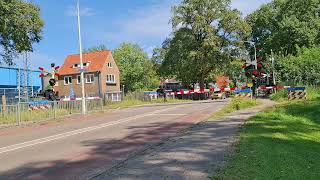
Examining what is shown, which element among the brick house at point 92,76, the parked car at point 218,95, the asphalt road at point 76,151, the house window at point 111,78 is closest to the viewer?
the asphalt road at point 76,151

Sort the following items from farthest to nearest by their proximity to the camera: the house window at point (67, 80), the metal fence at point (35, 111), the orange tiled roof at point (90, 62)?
the house window at point (67, 80)
the orange tiled roof at point (90, 62)
the metal fence at point (35, 111)

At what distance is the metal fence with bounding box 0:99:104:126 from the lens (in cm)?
2694

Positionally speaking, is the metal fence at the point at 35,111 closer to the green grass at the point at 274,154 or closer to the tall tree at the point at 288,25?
the green grass at the point at 274,154

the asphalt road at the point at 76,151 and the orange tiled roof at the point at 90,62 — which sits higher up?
the orange tiled roof at the point at 90,62

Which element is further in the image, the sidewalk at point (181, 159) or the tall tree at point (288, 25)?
the tall tree at point (288, 25)

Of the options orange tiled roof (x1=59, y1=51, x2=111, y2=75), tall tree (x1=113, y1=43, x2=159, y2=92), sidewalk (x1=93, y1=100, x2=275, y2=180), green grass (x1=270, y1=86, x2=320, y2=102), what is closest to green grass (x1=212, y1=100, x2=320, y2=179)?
sidewalk (x1=93, y1=100, x2=275, y2=180)

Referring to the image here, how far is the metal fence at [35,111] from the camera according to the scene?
26.9 m

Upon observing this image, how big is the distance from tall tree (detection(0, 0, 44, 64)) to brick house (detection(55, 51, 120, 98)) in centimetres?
4098

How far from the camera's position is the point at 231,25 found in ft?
228

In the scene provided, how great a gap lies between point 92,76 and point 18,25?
158 feet

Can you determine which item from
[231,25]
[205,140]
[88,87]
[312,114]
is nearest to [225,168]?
[205,140]

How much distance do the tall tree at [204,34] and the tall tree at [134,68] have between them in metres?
40.1

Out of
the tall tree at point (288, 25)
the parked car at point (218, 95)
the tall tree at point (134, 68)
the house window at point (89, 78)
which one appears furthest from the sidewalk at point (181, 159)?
the tall tree at point (134, 68)

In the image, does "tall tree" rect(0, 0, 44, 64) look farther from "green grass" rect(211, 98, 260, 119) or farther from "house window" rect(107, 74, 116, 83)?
"house window" rect(107, 74, 116, 83)
